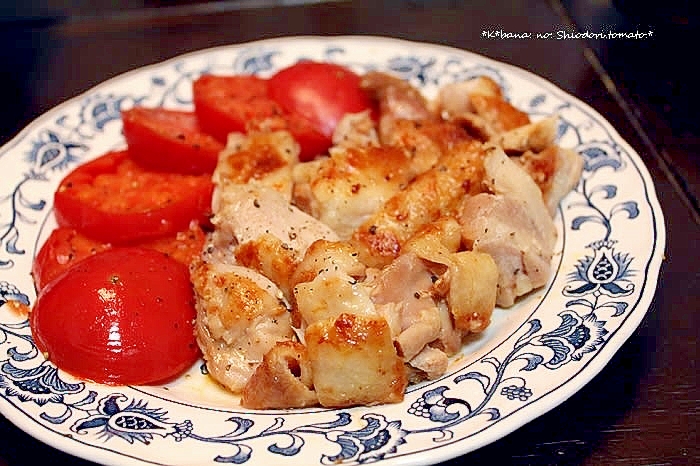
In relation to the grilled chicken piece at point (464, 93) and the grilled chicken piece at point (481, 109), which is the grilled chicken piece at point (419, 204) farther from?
the grilled chicken piece at point (464, 93)

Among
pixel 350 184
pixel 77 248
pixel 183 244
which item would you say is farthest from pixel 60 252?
pixel 350 184

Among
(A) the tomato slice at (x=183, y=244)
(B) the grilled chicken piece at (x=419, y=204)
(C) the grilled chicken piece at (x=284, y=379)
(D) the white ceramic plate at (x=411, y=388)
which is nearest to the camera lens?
(D) the white ceramic plate at (x=411, y=388)

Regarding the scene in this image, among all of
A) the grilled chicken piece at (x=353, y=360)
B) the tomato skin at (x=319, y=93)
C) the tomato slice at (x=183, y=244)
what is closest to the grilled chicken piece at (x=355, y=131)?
the tomato skin at (x=319, y=93)

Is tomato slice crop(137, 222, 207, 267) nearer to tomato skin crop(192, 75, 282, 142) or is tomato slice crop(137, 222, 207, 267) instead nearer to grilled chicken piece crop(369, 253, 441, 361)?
tomato skin crop(192, 75, 282, 142)

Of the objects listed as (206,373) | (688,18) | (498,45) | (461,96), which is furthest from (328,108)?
(688,18)

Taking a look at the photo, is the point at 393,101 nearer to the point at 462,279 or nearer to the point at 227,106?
the point at 227,106

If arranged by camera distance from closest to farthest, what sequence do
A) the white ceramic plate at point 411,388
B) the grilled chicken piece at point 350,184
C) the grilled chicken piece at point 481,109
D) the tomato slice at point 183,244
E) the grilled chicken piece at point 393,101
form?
the white ceramic plate at point 411,388, the grilled chicken piece at point 350,184, the tomato slice at point 183,244, the grilled chicken piece at point 481,109, the grilled chicken piece at point 393,101

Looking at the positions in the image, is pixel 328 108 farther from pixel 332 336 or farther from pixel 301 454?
pixel 301 454
